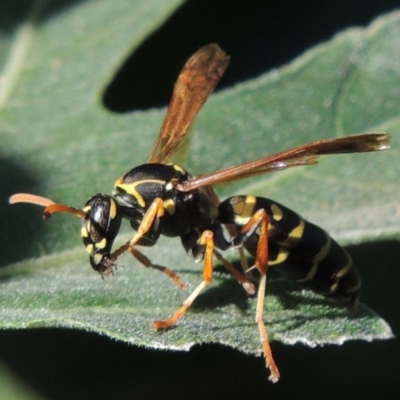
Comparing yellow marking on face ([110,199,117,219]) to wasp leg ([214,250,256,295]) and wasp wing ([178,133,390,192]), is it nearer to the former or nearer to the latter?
wasp wing ([178,133,390,192])

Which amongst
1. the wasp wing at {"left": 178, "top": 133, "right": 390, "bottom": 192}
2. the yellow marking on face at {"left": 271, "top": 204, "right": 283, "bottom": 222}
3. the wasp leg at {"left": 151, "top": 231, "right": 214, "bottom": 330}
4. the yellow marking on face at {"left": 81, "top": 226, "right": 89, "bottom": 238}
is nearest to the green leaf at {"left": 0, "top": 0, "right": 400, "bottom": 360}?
the wasp leg at {"left": 151, "top": 231, "right": 214, "bottom": 330}

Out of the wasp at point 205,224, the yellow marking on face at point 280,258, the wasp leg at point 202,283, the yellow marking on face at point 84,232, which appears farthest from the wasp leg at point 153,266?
the yellow marking on face at point 280,258

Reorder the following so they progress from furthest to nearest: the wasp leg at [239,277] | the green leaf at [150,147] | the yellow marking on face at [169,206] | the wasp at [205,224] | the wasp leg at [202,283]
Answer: the yellow marking on face at [169,206]
the wasp leg at [239,277]
the wasp at [205,224]
the green leaf at [150,147]
the wasp leg at [202,283]

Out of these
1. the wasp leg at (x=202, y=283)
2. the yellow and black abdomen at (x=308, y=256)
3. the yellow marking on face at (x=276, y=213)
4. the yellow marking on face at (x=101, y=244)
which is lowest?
the yellow and black abdomen at (x=308, y=256)

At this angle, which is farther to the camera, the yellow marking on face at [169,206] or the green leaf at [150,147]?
the yellow marking on face at [169,206]

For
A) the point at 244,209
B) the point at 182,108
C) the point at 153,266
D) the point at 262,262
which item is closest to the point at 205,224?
the point at 244,209

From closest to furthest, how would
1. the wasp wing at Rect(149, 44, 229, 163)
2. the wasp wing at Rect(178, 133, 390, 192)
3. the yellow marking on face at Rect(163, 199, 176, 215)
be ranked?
the wasp wing at Rect(178, 133, 390, 192) < the yellow marking on face at Rect(163, 199, 176, 215) < the wasp wing at Rect(149, 44, 229, 163)

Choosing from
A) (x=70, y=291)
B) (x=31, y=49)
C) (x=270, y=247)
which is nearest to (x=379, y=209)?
(x=270, y=247)

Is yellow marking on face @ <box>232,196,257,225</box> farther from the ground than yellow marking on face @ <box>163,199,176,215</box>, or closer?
closer

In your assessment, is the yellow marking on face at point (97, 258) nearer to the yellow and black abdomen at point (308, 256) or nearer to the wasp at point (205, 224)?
the wasp at point (205, 224)
